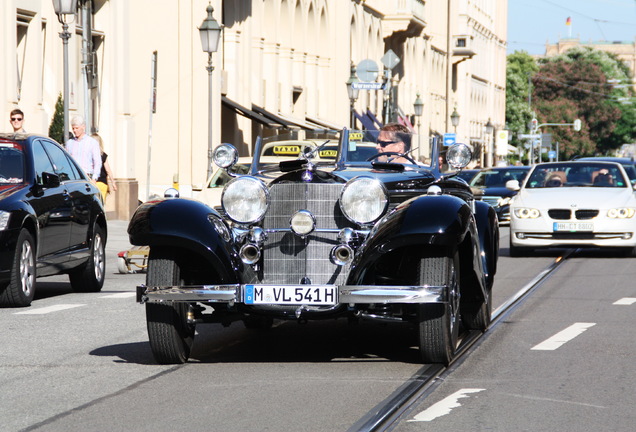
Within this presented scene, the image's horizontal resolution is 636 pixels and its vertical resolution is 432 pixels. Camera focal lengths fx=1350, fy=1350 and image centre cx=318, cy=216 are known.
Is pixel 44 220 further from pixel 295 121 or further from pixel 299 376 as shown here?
pixel 295 121

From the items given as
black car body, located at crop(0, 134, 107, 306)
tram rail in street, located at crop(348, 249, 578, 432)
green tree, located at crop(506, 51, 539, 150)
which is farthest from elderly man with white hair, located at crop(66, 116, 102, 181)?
green tree, located at crop(506, 51, 539, 150)

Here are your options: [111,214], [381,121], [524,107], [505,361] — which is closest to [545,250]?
[111,214]

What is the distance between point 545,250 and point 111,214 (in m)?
9.61

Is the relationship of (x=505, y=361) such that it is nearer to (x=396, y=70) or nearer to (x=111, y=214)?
(x=111, y=214)

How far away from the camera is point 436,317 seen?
8102mm

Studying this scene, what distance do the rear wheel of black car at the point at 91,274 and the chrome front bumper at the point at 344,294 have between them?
5.69 meters

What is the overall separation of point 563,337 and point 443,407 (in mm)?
3103

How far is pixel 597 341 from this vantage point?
9.49 metres

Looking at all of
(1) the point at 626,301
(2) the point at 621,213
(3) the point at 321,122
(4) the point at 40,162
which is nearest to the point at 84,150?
(4) the point at 40,162

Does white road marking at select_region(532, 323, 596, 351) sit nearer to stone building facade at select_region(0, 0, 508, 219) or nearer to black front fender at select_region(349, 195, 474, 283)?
black front fender at select_region(349, 195, 474, 283)

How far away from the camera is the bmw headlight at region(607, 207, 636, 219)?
18906 mm

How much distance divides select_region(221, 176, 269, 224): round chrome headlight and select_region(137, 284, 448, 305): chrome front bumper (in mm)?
537

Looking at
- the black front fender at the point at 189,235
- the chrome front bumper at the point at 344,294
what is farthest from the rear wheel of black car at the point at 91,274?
the chrome front bumper at the point at 344,294

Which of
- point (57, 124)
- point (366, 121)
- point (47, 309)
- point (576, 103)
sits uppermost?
point (576, 103)
